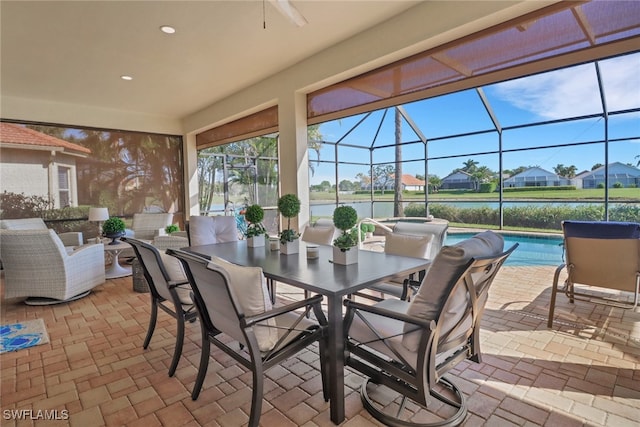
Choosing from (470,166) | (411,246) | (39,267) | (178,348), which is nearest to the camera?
(178,348)

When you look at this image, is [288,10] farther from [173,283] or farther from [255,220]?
[173,283]

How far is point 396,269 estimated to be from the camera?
220cm

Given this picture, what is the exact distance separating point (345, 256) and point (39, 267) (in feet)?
12.1

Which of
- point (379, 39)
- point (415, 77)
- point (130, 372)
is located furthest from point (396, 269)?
point (379, 39)

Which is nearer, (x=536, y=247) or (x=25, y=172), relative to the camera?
(x=25, y=172)

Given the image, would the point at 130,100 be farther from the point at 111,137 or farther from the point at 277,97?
the point at 277,97

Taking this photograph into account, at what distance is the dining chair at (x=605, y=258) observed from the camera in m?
2.78

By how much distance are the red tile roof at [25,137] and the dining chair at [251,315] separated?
21.0 ft

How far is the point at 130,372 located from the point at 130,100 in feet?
18.5

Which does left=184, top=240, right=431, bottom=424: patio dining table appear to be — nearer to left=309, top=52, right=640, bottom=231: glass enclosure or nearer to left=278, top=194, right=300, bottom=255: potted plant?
left=278, top=194, right=300, bottom=255: potted plant

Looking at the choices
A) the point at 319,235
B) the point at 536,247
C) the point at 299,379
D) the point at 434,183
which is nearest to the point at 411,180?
the point at 434,183

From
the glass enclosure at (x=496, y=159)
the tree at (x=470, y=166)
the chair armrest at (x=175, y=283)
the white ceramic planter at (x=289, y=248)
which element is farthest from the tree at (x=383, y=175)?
the chair armrest at (x=175, y=283)

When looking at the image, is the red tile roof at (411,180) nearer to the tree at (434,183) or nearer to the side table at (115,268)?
the tree at (434,183)

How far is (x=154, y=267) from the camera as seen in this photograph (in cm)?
251
